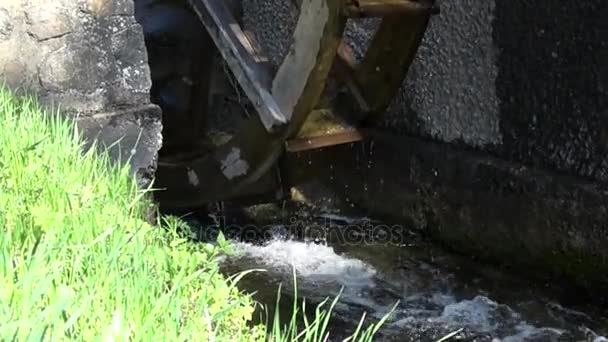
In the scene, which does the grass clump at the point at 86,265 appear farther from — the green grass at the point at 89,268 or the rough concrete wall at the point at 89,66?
the rough concrete wall at the point at 89,66

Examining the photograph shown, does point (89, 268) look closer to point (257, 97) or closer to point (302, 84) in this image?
point (302, 84)

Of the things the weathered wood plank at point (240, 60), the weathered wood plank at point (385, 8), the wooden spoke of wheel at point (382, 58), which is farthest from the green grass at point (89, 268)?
the weathered wood plank at point (240, 60)

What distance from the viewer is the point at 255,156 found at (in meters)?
4.32

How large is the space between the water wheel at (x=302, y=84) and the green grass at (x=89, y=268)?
2011 mm

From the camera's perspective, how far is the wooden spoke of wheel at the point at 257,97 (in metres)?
3.83

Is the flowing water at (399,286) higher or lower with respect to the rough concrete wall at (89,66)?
lower

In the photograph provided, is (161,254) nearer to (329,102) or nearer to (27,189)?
(27,189)

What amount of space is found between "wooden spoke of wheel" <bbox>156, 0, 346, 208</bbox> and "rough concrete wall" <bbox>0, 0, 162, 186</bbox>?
1255 mm

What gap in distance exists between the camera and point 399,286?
3.90 meters

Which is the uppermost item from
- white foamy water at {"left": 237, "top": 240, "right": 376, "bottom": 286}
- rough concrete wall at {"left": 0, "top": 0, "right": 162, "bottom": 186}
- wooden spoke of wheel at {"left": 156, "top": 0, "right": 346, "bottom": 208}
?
rough concrete wall at {"left": 0, "top": 0, "right": 162, "bottom": 186}

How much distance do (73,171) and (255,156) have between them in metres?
2.50

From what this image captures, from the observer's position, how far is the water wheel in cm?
386

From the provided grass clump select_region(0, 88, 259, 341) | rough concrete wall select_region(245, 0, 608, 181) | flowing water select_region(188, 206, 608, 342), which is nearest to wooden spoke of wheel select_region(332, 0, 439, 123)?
rough concrete wall select_region(245, 0, 608, 181)

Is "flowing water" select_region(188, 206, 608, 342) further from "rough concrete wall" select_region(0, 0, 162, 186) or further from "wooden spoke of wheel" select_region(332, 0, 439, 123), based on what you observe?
"rough concrete wall" select_region(0, 0, 162, 186)
